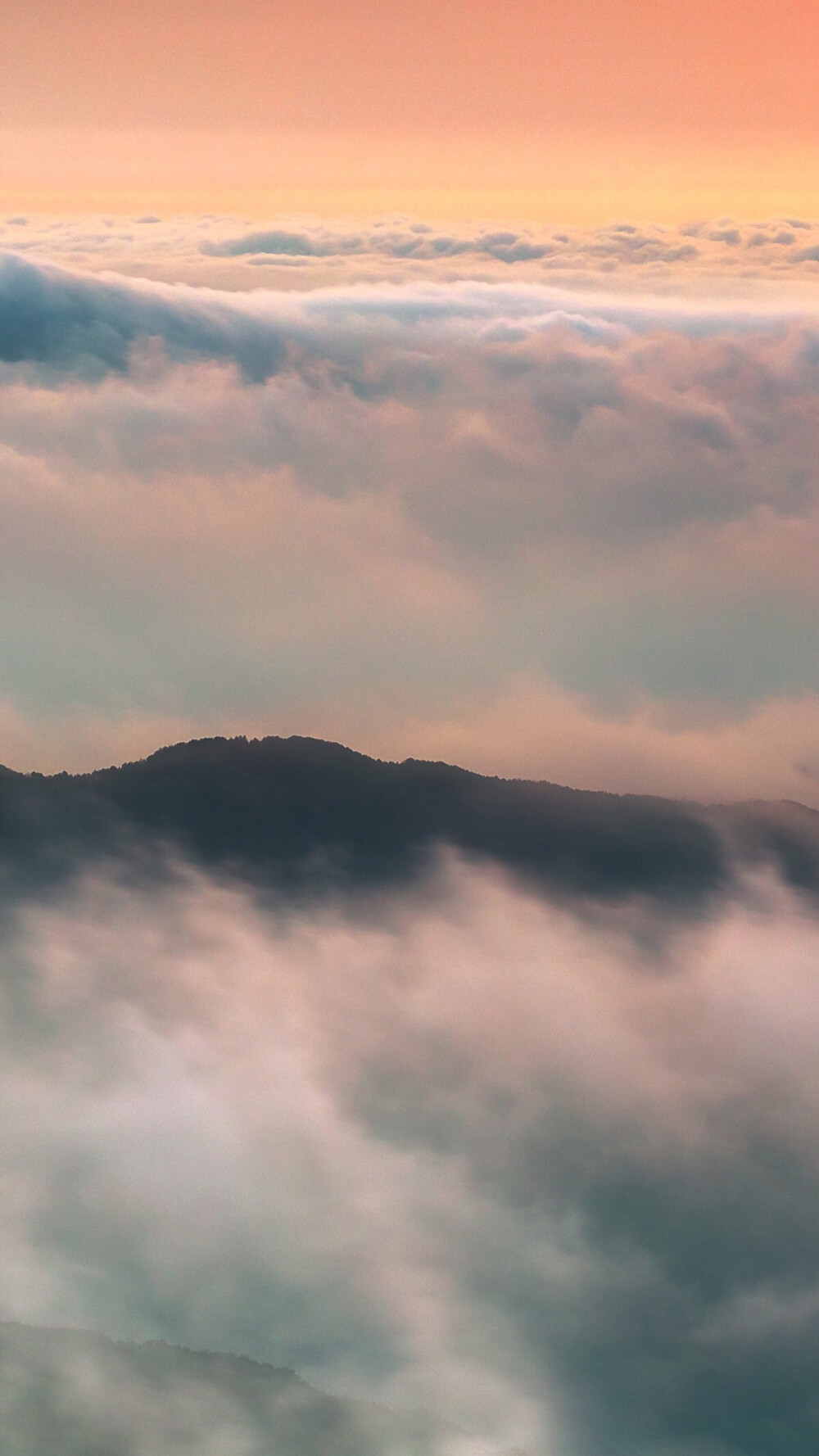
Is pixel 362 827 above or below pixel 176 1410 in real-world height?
above

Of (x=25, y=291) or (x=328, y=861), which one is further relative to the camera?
(x=25, y=291)

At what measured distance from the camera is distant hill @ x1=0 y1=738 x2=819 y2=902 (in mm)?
136500

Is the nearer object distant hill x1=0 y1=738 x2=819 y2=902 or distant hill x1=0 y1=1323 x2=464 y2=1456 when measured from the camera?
distant hill x1=0 y1=1323 x2=464 y2=1456

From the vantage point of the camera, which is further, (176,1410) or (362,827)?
(362,827)

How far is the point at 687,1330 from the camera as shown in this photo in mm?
89312

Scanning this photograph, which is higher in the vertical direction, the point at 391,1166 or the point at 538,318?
the point at 538,318

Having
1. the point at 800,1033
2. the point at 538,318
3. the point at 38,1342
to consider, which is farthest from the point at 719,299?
the point at 38,1342

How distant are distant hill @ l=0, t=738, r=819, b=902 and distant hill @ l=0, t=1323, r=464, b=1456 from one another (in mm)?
54210

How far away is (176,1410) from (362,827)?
67108mm

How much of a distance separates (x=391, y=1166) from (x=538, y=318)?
128 meters

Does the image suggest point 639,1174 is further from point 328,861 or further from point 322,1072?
point 328,861

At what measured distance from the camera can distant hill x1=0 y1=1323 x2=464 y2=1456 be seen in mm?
81875

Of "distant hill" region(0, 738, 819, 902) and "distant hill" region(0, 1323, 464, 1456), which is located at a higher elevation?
"distant hill" region(0, 738, 819, 902)

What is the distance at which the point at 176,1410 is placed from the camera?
8531cm
